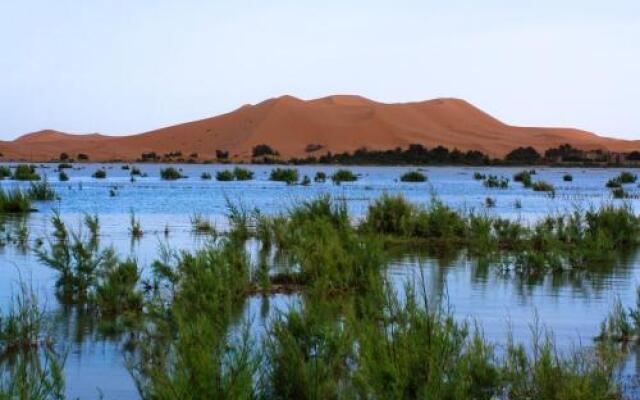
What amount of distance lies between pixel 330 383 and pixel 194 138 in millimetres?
102487

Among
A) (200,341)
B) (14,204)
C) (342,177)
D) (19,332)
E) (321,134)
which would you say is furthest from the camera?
(321,134)

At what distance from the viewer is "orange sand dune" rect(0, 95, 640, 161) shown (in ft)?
328

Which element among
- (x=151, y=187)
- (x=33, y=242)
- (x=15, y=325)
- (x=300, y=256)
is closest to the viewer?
(x=15, y=325)

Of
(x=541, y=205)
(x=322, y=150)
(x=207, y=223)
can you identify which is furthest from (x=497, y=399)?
(x=322, y=150)

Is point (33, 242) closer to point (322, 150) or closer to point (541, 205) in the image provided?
point (541, 205)

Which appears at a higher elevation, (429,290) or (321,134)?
(321,134)

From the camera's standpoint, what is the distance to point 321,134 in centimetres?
10338

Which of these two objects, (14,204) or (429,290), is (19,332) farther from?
(14,204)

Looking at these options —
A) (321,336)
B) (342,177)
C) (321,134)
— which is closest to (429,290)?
(321,336)

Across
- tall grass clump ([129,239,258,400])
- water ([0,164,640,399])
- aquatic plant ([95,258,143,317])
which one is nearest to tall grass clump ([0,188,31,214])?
water ([0,164,640,399])

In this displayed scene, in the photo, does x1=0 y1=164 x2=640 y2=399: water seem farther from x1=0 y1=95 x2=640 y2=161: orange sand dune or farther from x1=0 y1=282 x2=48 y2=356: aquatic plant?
x1=0 y1=95 x2=640 y2=161: orange sand dune

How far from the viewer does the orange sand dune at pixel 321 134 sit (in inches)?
3932

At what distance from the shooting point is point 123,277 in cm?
1091

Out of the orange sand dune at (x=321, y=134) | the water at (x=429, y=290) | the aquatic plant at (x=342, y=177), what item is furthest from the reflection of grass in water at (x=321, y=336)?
the orange sand dune at (x=321, y=134)
